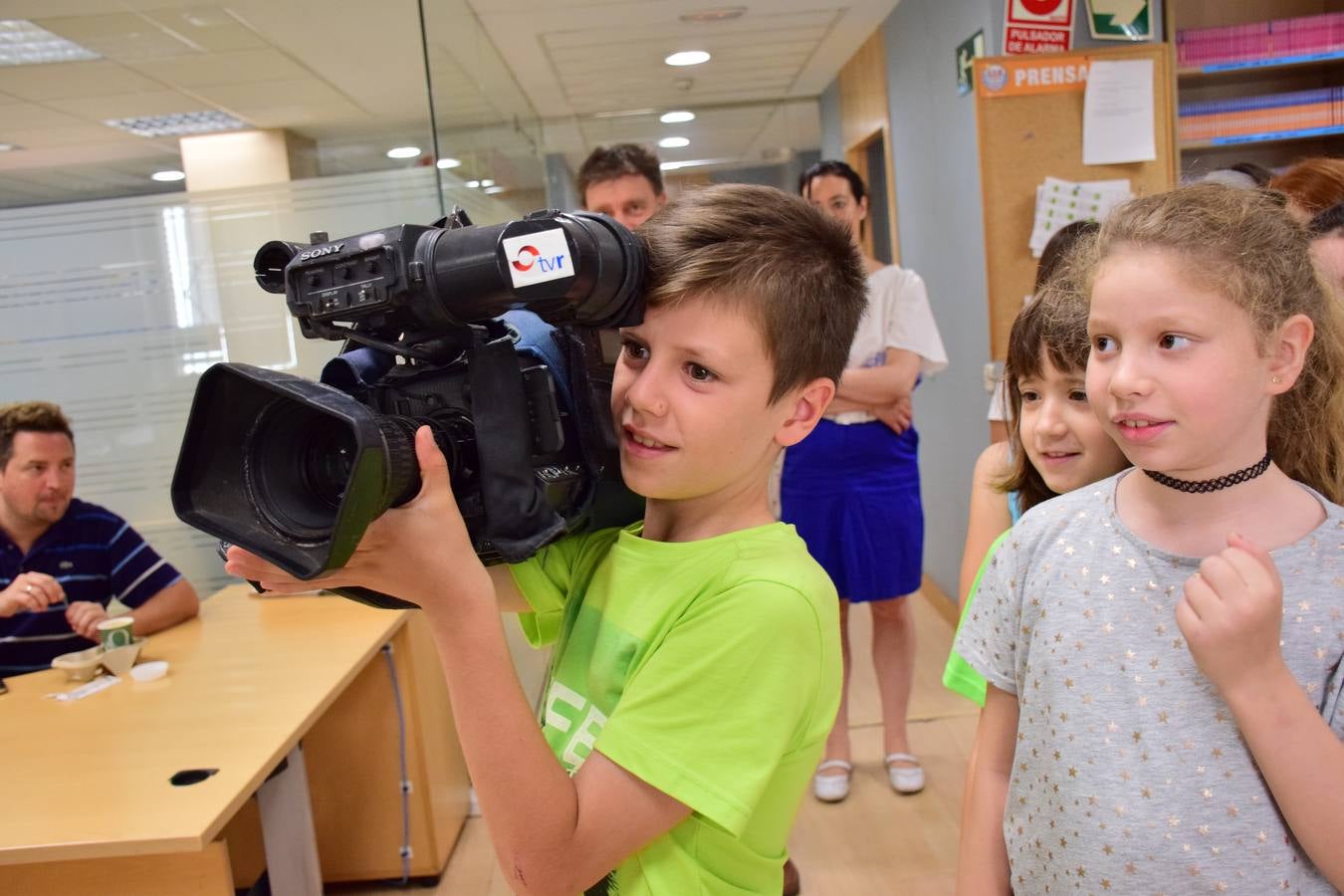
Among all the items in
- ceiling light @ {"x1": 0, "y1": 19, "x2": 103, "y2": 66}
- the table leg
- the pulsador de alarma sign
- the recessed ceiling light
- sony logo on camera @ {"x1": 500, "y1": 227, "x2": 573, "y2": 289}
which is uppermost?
ceiling light @ {"x1": 0, "y1": 19, "x2": 103, "y2": 66}

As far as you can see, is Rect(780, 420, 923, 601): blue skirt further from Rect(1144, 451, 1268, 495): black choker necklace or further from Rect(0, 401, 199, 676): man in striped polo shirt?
Rect(1144, 451, 1268, 495): black choker necklace

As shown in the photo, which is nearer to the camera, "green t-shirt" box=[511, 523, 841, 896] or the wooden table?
"green t-shirt" box=[511, 523, 841, 896]

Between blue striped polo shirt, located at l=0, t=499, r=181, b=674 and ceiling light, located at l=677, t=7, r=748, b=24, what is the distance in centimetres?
290

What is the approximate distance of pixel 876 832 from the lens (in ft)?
8.08

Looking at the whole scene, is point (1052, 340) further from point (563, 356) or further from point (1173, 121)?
point (1173, 121)

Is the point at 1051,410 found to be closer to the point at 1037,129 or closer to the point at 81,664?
the point at 81,664

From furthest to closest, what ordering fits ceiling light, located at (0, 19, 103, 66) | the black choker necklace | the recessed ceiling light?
the recessed ceiling light < ceiling light, located at (0, 19, 103, 66) < the black choker necklace

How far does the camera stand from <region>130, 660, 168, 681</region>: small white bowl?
6.86ft

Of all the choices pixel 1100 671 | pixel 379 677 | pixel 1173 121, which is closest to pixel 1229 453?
pixel 1100 671

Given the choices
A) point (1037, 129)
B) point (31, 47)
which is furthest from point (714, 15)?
point (31, 47)

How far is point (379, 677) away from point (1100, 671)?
1984 mm

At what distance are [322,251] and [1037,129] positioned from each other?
2850mm

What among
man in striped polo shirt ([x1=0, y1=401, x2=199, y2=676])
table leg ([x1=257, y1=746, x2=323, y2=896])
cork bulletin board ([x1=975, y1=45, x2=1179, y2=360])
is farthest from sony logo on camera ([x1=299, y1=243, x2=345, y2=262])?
cork bulletin board ([x1=975, y1=45, x2=1179, y2=360])

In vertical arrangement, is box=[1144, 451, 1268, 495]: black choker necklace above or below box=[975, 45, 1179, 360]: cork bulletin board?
below
